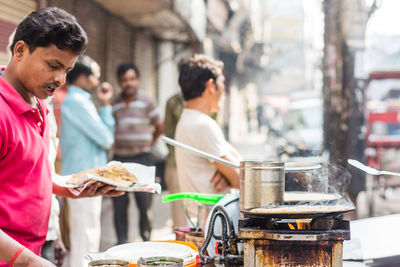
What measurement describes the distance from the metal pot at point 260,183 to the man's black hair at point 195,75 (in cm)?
163

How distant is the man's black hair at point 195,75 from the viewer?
345 cm

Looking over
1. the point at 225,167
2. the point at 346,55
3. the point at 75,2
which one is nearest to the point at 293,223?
the point at 225,167

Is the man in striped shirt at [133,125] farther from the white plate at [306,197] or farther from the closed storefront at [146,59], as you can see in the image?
the closed storefront at [146,59]

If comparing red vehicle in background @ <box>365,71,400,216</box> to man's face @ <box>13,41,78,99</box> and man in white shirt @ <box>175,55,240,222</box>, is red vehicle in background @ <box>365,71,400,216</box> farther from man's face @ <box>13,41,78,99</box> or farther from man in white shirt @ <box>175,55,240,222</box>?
man's face @ <box>13,41,78,99</box>

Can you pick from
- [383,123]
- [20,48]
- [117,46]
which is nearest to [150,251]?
[20,48]

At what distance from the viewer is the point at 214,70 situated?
11.5 ft

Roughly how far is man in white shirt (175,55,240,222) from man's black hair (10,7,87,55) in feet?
4.41

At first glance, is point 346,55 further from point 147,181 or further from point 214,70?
point 147,181

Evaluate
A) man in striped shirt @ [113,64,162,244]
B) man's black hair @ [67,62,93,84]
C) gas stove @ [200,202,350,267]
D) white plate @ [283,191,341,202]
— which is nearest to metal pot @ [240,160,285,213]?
gas stove @ [200,202,350,267]

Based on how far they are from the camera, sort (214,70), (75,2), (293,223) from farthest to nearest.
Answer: (75,2) → (214,70) → (293,223)

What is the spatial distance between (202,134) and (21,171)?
1.45m

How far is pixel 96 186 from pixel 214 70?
1479 millimetres

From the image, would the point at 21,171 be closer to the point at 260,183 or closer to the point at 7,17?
the point at 260,183

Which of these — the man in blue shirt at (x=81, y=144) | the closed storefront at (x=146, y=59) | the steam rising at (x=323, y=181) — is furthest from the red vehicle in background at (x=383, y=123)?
the closed storefront at (x=146, y=59)
